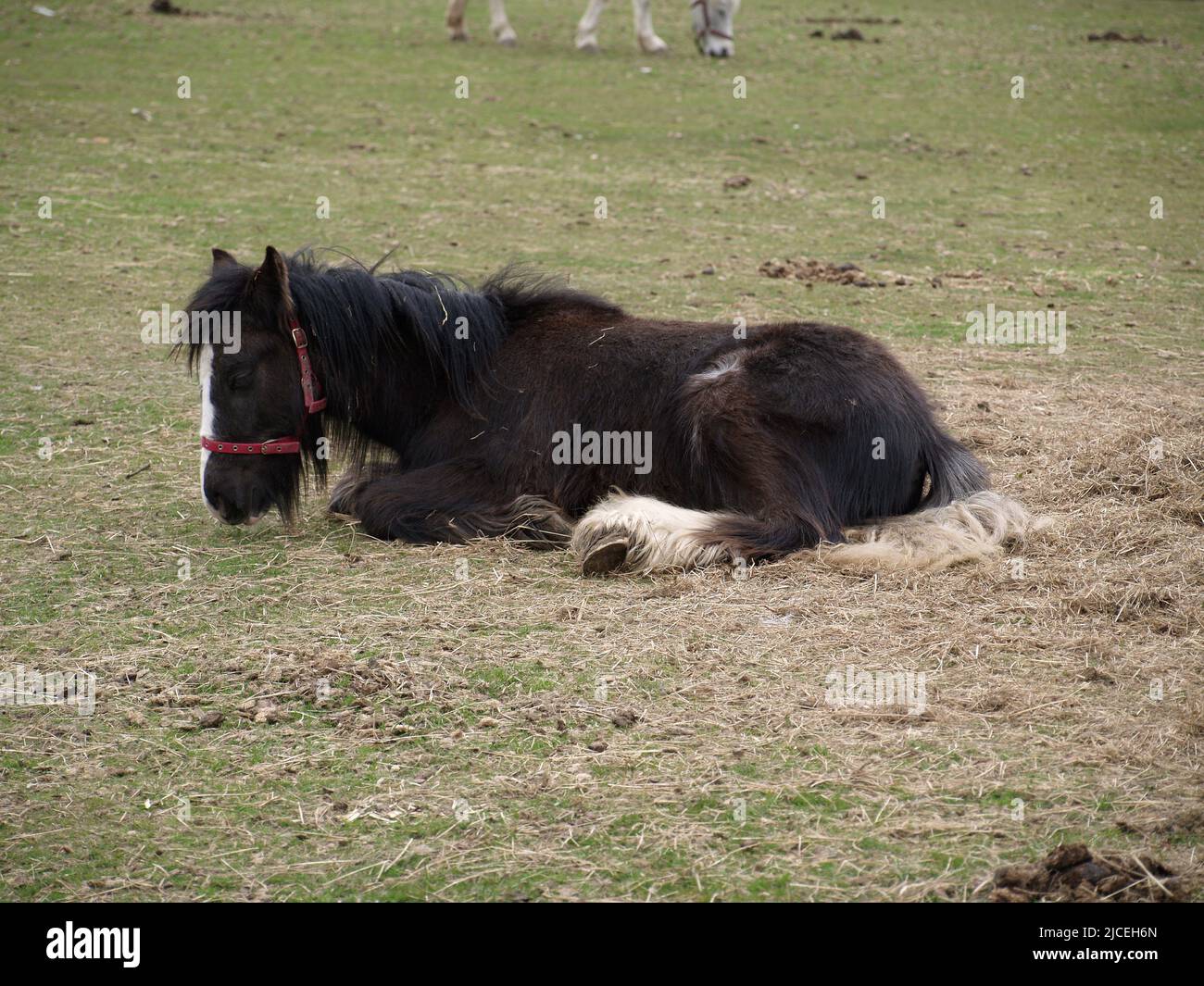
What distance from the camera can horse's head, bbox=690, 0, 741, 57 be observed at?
20.4 metres

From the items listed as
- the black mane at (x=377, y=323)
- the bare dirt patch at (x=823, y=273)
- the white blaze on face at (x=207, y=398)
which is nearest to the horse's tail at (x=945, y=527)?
the black mane at (x=377, y=323)

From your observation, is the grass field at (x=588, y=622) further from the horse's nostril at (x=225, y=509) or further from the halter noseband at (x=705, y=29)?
the halter noseband at (x=705, y=29)

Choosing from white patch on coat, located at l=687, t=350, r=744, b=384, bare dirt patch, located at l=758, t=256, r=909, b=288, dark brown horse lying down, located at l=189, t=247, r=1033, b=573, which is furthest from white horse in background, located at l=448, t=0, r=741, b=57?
white patch on coat, located at l=687, t=350, r=744, b=384

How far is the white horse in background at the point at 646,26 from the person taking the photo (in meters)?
20.5

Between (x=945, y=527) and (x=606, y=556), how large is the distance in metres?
1.55

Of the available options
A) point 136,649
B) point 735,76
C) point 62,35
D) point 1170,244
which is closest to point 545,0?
point 735,76


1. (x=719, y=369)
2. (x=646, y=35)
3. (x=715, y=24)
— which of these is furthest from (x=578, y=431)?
(x=646, y=35)

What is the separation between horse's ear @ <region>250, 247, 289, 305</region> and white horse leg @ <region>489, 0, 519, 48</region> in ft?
51.8

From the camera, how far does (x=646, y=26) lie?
20844mm

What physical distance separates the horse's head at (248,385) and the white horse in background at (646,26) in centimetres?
1578

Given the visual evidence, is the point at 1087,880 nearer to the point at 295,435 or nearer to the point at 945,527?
the point at 945,527

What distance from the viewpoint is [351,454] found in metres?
6.62

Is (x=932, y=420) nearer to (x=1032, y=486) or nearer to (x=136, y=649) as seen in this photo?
(x=1032, y=486)

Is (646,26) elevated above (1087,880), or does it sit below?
above
